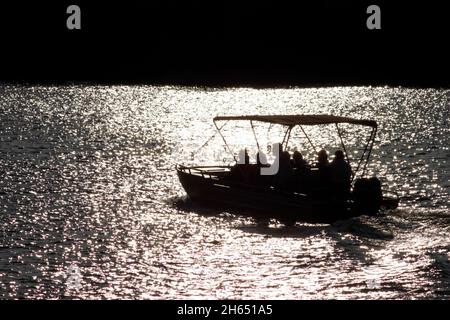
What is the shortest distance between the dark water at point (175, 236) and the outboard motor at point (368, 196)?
80 cm

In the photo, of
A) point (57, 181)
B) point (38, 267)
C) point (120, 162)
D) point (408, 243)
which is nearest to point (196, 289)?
point (38, 267)

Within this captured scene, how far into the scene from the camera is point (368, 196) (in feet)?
121

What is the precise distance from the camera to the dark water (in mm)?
30031

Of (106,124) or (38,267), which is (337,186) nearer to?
(38,267)

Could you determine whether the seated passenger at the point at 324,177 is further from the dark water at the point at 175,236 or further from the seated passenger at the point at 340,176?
the dark water at the point at 175,236

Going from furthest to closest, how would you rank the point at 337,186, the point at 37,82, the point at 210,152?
the point at 37,82 → the point at 210,152 → the point at 337,186

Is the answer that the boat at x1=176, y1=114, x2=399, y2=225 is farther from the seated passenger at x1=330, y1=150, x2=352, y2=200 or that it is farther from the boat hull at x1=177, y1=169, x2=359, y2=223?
the seated passenger at x1=330, y1=150, x2=352, y2=200

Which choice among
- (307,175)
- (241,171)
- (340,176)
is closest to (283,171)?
(307,175)

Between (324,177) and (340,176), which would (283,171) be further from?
(340,176)

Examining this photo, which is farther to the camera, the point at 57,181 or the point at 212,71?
the point at 212,71

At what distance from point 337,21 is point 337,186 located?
156m

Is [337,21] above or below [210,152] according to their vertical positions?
above

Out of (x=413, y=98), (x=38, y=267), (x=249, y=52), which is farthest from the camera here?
(x=249, y=52)

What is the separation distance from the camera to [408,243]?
113 feet
